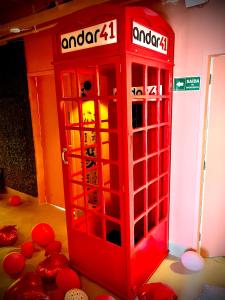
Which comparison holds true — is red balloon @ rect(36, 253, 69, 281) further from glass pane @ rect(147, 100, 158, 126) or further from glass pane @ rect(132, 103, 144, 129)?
glass pane @ rect(147, 100, 158, 126)

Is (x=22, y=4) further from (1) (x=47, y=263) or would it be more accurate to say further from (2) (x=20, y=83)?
(1) (x=47, y=263)

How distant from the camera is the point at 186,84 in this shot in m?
2.60

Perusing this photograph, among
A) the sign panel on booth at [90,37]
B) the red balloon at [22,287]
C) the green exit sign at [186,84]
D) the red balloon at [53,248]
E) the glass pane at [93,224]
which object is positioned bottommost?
the red balloon at [53,248]

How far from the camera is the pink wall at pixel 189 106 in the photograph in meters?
2.37

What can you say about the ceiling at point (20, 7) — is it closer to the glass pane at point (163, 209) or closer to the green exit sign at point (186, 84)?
the green exit sign at point (186, 84)

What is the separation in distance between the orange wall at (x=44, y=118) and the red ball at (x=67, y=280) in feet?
6.95

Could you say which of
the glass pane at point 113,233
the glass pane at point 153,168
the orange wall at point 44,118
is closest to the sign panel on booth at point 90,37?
the glass pane at point 153,168

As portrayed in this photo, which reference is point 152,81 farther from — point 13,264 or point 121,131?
point 13,264

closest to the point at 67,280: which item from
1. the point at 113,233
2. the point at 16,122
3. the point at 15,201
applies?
the point at 113,233

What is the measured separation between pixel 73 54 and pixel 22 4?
209 centimetres

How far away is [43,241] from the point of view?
3.26 meters

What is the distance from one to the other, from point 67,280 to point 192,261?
1.43m

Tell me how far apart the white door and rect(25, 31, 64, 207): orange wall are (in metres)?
2.65

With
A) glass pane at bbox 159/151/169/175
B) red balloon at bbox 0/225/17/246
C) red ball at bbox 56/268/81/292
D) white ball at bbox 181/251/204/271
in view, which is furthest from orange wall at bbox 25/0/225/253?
red balloon at bbox 0/225/17/246
